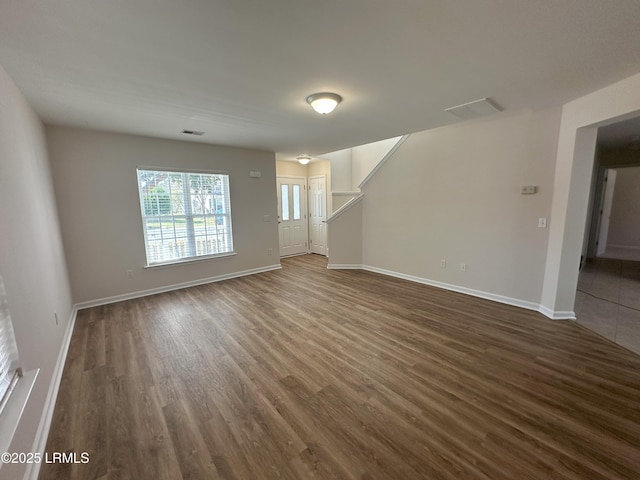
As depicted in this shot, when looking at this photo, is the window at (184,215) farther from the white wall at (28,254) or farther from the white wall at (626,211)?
the white wall at (626,211)

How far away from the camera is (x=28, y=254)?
6.36 ft

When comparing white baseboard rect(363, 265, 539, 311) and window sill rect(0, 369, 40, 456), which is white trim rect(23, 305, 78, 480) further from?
white baseboard rect(363, 265, 539, 311)

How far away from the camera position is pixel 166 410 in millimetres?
1866

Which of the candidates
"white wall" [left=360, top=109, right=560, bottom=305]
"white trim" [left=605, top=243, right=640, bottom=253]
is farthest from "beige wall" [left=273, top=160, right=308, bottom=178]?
"white trim" [left=605, top=243, right=640, bottom=253]

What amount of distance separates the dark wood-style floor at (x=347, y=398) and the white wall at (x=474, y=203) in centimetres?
71

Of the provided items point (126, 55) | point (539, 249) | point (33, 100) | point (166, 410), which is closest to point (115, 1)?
point (126, 55)

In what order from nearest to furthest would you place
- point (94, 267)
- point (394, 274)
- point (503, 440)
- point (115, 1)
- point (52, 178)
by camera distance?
point (115, 1), point (503, 440), point (52, 178), point (94, 267), point (394, 274)

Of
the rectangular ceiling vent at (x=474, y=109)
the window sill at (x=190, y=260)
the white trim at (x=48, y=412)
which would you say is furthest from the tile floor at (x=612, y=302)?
the window sill at (x=190, y=260)

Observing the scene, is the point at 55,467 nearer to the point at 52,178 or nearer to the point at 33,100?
the point at 33,100

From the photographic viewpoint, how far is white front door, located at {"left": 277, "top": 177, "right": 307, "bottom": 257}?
700cm

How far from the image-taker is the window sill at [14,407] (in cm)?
110

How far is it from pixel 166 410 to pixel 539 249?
4.38m

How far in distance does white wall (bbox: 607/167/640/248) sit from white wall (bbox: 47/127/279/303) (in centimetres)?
994

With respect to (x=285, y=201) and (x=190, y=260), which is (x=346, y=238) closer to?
(x=285, y=201)
